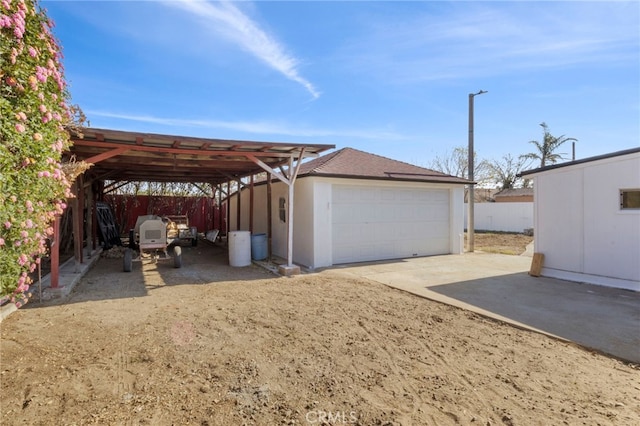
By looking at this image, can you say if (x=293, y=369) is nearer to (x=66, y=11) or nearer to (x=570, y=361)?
(x=570, y=361)

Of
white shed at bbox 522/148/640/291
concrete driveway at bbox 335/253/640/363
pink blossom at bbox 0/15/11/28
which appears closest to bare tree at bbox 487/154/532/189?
concrete driveway at bbox 335/253/640/363

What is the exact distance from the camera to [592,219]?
7.10 metres

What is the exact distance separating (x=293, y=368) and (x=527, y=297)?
15.8ft

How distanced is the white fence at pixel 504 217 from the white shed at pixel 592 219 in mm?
12906

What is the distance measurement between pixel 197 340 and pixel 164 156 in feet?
21.0

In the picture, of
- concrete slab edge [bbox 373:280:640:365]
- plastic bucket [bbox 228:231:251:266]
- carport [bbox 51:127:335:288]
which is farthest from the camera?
plastic bucket [bbox 228:231:251:266]

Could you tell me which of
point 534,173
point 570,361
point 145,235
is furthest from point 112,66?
point 534,173

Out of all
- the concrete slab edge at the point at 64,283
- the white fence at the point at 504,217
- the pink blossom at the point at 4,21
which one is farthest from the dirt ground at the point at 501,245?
the pink blossom at the point at 4,21

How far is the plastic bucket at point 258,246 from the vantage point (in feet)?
33.6

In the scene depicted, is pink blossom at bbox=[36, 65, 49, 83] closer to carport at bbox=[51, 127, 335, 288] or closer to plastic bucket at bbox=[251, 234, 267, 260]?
carport at bbox=[51, 127, 335, 288]

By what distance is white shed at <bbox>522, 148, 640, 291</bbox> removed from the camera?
21.4 feet

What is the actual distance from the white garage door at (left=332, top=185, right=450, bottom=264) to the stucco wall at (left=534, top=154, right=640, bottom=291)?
10.8 feet

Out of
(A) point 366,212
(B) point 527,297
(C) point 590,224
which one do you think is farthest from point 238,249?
(C) point 590,224

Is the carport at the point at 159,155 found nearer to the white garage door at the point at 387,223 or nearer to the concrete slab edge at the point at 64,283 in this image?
the concrete slab edge at the point at 64,283
